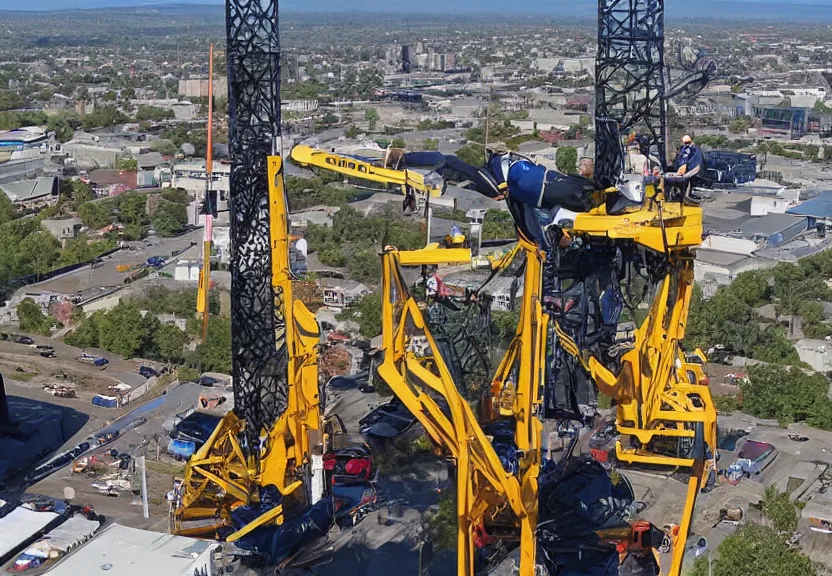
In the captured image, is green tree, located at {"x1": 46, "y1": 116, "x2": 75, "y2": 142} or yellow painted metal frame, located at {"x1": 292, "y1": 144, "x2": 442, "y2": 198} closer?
yellow painted metal frame, located at {"x1": 292, "y1": 144, "x2": 442, "y2": 198}

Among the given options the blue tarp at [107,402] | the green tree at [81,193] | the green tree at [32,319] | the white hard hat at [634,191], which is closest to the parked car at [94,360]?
the blue tarp at [107,402]

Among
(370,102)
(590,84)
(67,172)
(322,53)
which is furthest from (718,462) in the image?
(322,53)

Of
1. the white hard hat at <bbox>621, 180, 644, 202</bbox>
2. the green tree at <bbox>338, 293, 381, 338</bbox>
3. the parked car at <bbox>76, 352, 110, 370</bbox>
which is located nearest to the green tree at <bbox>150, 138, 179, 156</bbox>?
the green tree at <bbox>338, 293, 381, 338</bbox>

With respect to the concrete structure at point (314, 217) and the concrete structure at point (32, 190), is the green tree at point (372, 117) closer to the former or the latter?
the concrete structure at point (32, 190)

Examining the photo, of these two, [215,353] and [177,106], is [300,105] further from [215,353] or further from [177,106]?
[215,353]

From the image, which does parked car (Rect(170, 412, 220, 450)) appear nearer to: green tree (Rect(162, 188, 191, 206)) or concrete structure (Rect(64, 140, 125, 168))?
green tree (Rect(162, 188, 191, 206))

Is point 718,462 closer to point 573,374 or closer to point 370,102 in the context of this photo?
point 573,374

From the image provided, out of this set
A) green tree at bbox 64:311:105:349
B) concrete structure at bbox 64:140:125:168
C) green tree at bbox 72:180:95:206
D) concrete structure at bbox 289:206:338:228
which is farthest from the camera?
concrete structure at bbox 64:140:125:168
